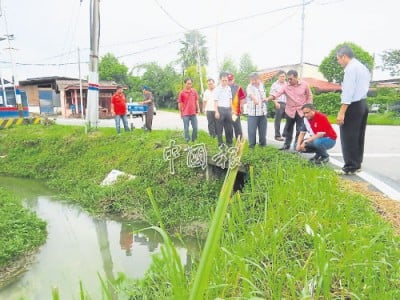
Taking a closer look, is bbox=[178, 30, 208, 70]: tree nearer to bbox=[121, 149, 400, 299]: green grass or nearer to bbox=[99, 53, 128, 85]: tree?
bbox=[99, 53, 128, 85]: tree

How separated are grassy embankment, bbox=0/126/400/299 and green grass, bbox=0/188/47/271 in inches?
50.8

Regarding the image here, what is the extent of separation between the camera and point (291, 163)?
4.79m

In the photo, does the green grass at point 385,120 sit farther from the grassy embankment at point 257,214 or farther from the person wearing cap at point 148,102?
the grassy embankment at point 257,214

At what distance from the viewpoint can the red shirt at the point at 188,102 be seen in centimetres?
746

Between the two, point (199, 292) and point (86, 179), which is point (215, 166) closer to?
point (86, 179)

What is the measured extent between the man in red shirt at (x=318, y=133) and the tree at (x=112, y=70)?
129 feet

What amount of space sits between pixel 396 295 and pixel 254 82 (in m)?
4.77

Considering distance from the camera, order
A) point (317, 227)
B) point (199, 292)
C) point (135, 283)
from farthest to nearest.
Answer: point (135, 283), point (317, 227), point (199, 292)

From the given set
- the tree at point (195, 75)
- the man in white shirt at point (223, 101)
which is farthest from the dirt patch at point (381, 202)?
the tree at point (195, 75)

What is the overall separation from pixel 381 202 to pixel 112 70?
41.5 m

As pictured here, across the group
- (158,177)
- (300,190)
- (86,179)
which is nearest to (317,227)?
(300,190)

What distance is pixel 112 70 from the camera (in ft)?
137

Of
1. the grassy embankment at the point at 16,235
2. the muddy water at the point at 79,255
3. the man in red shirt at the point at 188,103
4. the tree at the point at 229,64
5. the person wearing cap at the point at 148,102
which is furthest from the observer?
the tree at the point at 229,64

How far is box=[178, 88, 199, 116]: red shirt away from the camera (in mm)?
7457
